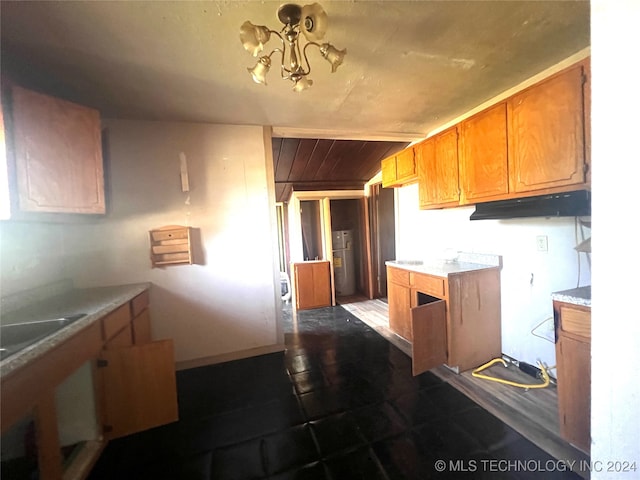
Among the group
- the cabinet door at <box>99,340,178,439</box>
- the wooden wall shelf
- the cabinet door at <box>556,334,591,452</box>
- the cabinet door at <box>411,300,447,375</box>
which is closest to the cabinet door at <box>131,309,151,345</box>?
the cabinet door at <box>99,340,178,439</box>

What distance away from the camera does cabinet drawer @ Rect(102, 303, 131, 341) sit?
142 centimetres

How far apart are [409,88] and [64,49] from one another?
2.08 m

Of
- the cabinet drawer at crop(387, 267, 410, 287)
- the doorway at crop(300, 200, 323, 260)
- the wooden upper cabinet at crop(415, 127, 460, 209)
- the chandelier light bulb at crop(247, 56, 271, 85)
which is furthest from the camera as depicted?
the doorway at crop(300, 200, 323, 260)

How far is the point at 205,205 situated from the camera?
7.64 feet

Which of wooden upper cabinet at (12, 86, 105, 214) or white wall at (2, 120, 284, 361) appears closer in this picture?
wooden upper cabinet at (12, 86, 105, 214)

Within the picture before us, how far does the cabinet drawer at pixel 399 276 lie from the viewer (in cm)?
252

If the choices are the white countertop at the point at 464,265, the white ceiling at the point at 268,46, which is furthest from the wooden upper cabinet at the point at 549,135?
the white countertop at the point at 464,265

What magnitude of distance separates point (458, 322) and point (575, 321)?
0.83 meters

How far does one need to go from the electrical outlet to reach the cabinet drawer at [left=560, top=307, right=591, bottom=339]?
28.7 inches

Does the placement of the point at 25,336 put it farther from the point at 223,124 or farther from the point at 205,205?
the point at 223,124

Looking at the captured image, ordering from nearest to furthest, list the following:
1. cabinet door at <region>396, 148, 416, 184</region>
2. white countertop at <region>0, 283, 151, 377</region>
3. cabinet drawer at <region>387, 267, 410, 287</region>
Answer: white countertop at <region>0, 283, 151, 377</region>, cabinet drawer at <region>387, 267, 410, 287</region>, cabinet door at <region>396, 148, 416, 184</region>

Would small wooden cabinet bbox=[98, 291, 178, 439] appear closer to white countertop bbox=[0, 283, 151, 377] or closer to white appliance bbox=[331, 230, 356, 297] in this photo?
white countertop bbox=[0, 283, 151, 377]

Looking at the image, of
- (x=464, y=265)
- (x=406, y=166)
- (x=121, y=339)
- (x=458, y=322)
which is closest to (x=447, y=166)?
(x=406, y=166)

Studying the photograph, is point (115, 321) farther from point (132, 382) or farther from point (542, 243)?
point (542, 243)
